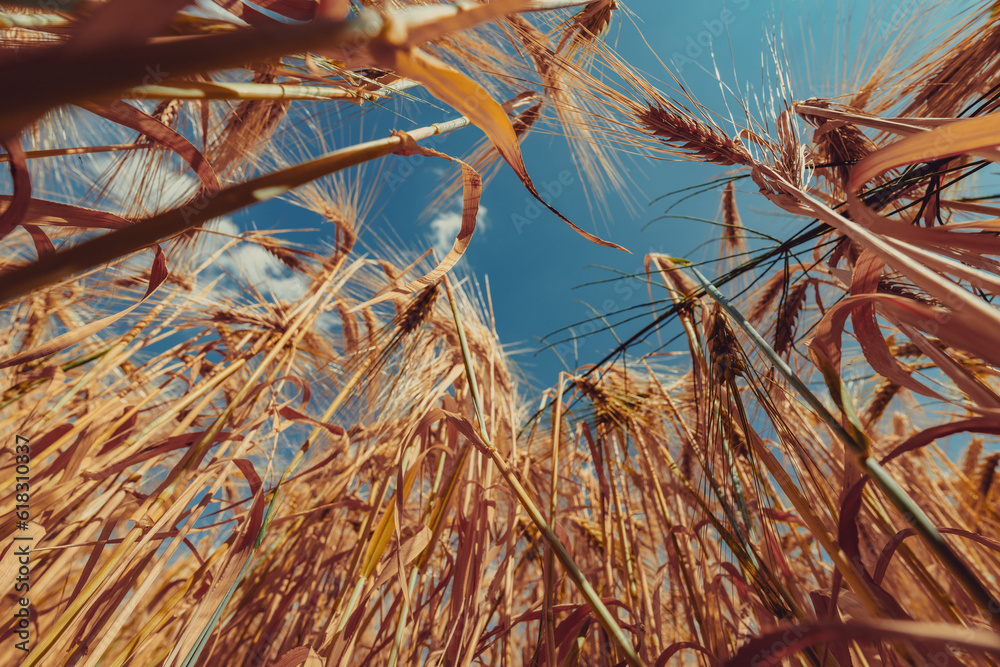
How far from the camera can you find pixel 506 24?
59 cm

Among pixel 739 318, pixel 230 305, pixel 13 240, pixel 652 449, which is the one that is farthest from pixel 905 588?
pixel 13 240

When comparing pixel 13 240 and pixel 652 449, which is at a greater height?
pixel 13 240

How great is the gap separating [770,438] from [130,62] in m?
1.22

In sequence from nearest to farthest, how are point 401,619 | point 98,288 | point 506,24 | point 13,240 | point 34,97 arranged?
point 34,97 → point 401,619 → point 506,24 → point 98,288 → point 13,240

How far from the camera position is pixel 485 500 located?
0.49m

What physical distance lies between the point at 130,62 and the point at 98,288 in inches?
46.3

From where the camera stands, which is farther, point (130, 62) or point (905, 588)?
point (905, 588)

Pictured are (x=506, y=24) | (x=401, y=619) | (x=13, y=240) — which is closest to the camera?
(x=401, y=619)

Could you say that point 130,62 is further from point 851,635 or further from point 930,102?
point 930,102

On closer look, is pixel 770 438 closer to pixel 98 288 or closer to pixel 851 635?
pixel 851 635

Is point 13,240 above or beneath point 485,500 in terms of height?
above

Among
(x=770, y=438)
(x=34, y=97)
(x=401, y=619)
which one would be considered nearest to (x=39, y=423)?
(x=401, y=619)

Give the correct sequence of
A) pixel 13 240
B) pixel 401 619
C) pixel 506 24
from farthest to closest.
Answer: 1. pixel 13 240
2. pixel 506 24
3. pixel 401 619

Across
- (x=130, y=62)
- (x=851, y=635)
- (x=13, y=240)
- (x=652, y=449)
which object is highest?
(x=13, y=240)
